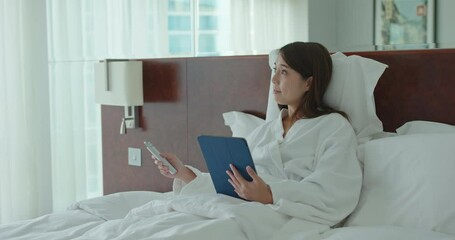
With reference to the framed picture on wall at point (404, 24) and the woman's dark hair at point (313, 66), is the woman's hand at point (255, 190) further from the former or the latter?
the framed picture on wall at point (404, 24)

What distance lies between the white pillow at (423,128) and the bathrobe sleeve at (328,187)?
238mm

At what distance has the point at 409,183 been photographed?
2229 mm

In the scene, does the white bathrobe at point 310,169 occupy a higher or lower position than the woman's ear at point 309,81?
lower

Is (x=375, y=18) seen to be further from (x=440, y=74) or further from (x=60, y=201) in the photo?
(x=60, y=201)

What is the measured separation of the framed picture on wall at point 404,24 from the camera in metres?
2.62

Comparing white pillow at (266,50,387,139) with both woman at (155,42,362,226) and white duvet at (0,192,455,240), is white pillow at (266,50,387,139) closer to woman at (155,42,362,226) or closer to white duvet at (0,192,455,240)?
woman at (155,42,362,226)

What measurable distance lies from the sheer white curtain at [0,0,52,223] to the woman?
161cm

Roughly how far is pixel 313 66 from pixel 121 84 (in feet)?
4.14

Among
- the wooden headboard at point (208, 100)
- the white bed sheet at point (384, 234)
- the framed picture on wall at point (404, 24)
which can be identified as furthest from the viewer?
the framed picture on wall at point (404, 24)

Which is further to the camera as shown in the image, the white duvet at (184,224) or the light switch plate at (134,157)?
the light switch plate at (134,157)

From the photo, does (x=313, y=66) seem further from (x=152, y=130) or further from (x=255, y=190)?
(x=152, y=130)

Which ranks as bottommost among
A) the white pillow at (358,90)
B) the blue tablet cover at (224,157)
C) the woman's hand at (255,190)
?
the woman's hand at (255,190)

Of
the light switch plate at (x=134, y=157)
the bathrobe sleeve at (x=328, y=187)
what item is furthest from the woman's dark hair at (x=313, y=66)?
the light switch plate at (x=134, y=157)

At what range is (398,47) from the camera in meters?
2.69
